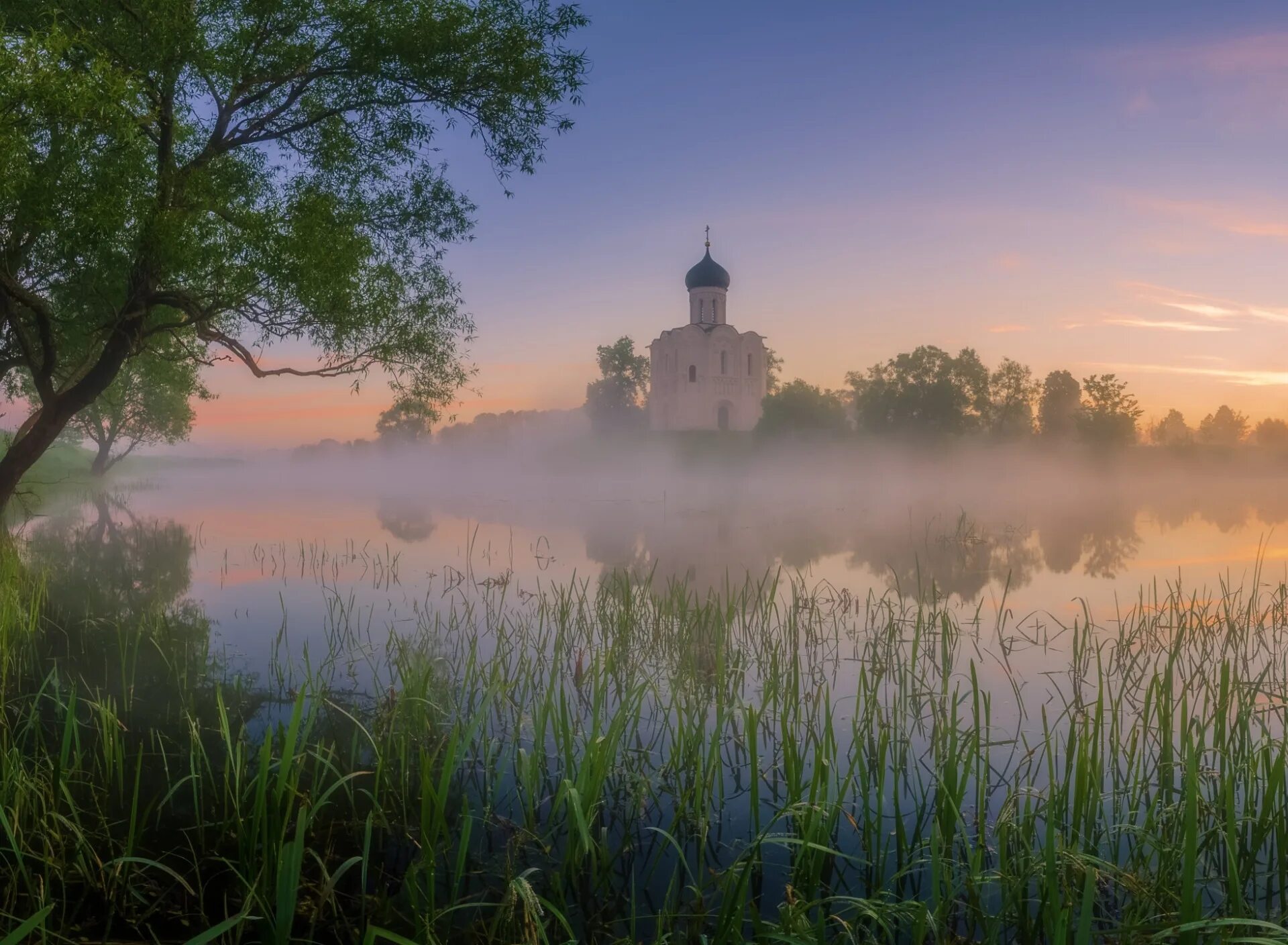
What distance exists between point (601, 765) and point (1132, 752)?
268cm

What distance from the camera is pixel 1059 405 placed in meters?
56.8

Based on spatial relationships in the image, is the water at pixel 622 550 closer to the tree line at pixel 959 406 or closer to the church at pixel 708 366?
the tree line at pixel 959 406

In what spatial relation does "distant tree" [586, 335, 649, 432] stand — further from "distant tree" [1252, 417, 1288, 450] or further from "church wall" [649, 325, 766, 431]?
"distant tree" [1252, 417, 1288, 450]

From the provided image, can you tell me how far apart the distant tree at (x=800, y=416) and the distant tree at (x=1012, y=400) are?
1016 centimetres

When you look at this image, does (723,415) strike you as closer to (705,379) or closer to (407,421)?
(705,379)

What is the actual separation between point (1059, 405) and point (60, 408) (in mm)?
58285

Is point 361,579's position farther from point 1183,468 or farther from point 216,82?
point 1183,468

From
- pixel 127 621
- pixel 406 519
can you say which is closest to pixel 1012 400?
pixel 406 519

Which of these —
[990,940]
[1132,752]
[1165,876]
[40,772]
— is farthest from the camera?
[1132,752]

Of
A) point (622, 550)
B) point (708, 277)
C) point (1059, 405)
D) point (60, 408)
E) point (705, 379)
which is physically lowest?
point (622, 550)

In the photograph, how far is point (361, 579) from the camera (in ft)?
37.2

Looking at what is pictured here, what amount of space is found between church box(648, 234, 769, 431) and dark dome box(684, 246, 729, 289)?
53mm

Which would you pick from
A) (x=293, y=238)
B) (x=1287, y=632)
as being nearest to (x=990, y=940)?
(x=1287, y=632)

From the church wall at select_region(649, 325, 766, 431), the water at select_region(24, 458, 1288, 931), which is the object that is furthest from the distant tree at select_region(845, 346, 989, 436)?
the water at select_region(24, 458, 1288, 931)
